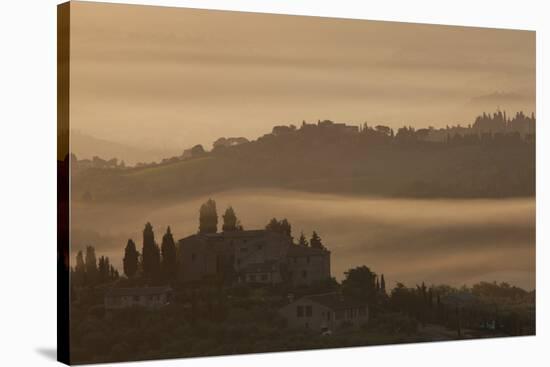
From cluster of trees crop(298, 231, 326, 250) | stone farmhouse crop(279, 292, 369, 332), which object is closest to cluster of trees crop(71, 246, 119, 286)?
stone farmhouse crop(279, 292, 369, 332)

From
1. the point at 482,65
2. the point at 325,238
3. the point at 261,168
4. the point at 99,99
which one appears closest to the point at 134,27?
the point at 99,99

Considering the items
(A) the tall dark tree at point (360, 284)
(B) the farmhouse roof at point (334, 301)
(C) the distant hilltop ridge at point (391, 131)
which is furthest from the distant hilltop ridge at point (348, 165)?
(B) the farmhouse roof at point (334, 301)

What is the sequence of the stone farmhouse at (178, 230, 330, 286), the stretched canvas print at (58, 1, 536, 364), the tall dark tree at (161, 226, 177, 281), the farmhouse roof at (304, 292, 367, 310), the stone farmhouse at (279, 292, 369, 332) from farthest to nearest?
the farmhouse roof at (304, 292, 367, 310) < the stone farmhouse at (279, 292, 369, 332) < the stone farmhouse at (178, 230, 330, 286) < the tall dark tree at (161, 226, 177, 281) < the stretched canvas print at (58, 1, 536, 364)

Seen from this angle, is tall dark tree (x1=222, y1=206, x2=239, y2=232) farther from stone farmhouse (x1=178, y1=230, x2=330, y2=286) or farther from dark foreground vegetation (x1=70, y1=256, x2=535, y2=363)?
dark foreground vegetation (x1=70, y1=256, x2=535, y2=363)

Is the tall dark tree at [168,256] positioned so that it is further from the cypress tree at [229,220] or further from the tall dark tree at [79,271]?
the tall dark tree at [79,271]

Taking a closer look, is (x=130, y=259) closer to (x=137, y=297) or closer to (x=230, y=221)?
(x=137, y=297)

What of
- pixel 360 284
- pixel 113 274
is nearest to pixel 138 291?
pixel 113 274
